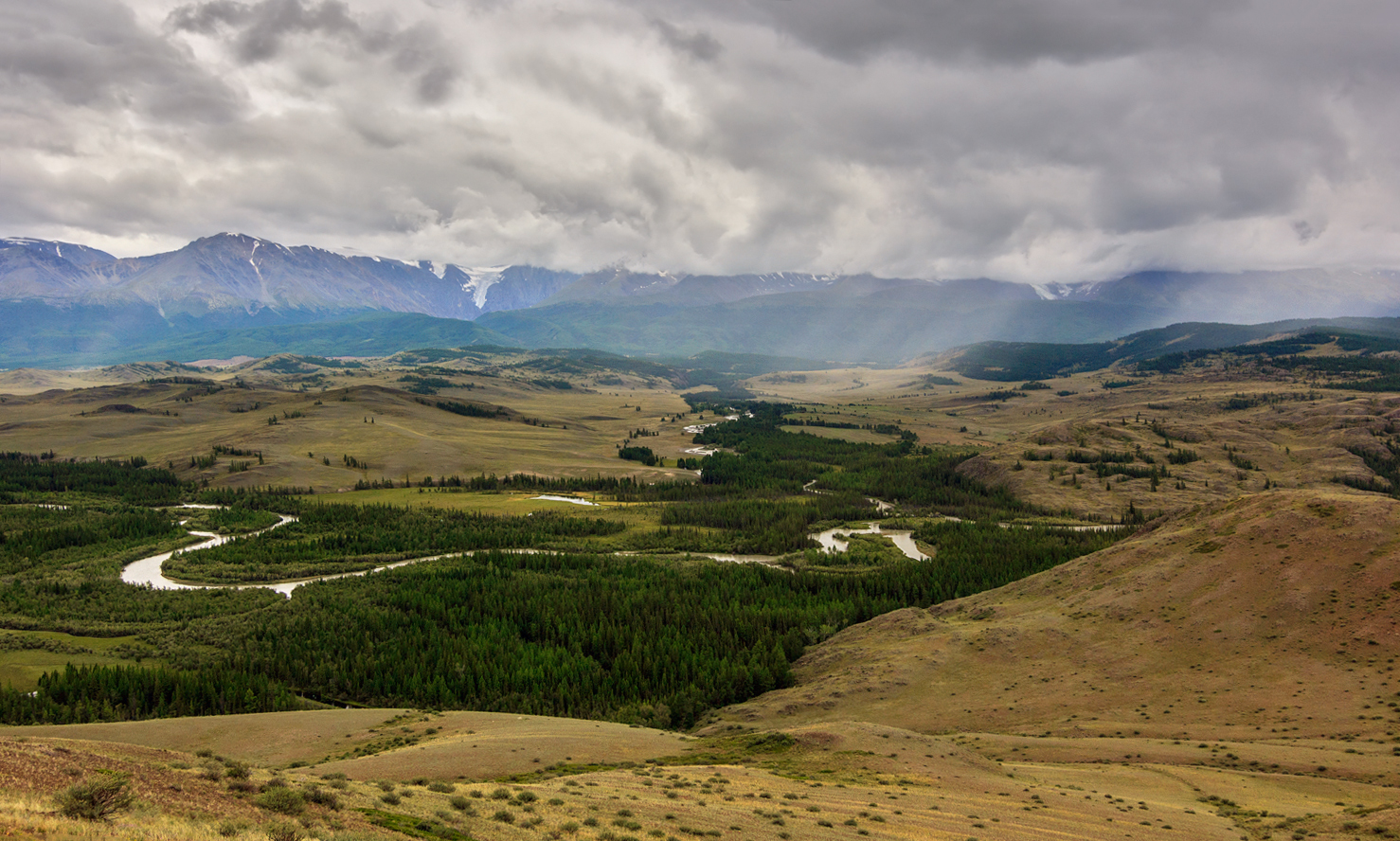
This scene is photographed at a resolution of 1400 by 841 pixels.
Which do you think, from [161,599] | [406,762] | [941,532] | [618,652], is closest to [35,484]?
[161,599]

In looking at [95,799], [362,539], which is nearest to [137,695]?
[95,799]

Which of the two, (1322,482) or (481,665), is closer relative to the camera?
(481,665)

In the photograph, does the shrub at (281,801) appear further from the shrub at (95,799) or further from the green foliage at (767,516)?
the green foliage at (767,516)

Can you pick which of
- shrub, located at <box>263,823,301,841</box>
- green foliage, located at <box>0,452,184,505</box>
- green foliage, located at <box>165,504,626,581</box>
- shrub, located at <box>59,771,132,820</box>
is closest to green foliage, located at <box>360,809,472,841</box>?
shrub, located at <box>263,823,301,841</box>

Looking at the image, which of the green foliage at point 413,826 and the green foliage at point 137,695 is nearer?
the green foliage at point 413,826

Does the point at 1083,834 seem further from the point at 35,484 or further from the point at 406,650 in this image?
the point at 35,484

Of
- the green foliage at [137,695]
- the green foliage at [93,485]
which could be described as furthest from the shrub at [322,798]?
the green foliage at [93,485]

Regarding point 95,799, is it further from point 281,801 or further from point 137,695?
point 137,695
